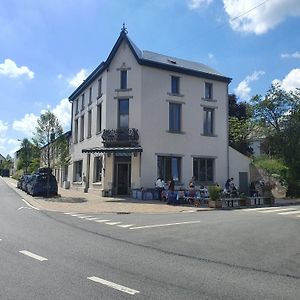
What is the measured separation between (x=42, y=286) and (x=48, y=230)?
6.72 metres

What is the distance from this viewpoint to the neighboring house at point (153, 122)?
1168 inches

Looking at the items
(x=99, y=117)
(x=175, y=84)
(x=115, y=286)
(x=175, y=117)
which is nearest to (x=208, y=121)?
(x=175, y=117)

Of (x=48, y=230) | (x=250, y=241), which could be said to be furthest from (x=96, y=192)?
(x=250, y=241)

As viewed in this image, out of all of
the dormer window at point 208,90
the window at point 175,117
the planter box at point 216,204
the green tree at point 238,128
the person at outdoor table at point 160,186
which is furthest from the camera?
the green tree at point 238,128

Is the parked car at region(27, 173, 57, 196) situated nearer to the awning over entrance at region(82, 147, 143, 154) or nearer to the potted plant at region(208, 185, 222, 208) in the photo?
the awning over entrance at region(82, 147, 143, 154)

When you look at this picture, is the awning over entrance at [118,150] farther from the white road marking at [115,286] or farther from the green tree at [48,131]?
the white road marking at [115,286]

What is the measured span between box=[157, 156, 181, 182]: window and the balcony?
237 cm

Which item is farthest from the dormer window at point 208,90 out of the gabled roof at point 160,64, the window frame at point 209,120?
the window frame at point 209,120

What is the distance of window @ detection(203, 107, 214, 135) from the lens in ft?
108

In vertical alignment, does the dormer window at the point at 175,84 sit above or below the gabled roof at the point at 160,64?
below

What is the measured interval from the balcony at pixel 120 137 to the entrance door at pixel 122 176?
1.26 meters

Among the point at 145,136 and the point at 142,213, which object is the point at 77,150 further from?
the point at 142,213

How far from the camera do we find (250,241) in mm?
11164

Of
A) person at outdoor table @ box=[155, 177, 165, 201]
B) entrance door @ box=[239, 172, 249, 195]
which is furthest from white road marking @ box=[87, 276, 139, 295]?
entrance door @ box=[239, 172, 249, 195]
